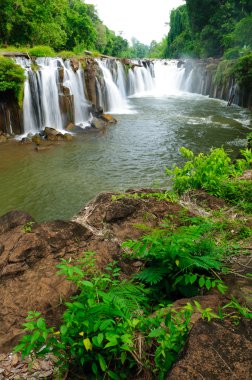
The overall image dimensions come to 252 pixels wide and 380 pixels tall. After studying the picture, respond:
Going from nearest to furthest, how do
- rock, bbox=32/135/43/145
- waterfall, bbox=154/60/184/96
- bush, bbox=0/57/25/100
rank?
1. rock, bbox=32/135/43/145
2. bush, bbox=0/57/25/100
3. waterfall, bbox=154/60/184/96

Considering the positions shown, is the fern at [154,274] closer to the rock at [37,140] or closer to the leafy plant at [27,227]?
the leafy plant at [27,227]

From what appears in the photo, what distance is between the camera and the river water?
888 centimetres

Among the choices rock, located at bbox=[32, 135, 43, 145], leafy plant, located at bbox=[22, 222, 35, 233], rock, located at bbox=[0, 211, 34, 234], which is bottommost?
rock, located at bbox=[32, 135, 43, 145]

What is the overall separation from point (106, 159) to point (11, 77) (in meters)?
7.21

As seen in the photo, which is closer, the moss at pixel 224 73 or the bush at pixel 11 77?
the bush at pixel 11 77

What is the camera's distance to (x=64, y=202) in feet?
28.0

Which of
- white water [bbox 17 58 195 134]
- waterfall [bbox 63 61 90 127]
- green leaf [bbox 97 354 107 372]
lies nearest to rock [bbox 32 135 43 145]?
white water [bbox 17 58 195 134]

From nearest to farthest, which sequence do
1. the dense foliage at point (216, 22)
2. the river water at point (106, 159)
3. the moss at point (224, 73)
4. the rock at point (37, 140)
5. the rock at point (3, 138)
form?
the river water at point (106, 159) < the rock at point (37, 140) < the rock at point (3, 138) < the moss at point (224, 73) < the dense foliage at point (216, 22)

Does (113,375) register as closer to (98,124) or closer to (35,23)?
(98,124)

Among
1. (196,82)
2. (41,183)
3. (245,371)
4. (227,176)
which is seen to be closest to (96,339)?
(245,371)

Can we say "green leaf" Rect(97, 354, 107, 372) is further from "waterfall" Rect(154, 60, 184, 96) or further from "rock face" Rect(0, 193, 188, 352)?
"waterfall" Rect(154, 60, 184, 96)

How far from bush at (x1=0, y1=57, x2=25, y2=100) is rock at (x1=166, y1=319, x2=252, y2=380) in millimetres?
15141

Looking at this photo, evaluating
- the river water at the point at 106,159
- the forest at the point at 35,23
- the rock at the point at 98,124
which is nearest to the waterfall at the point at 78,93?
the rock at the point at 98,124

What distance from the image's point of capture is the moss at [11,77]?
1434 centimetres
